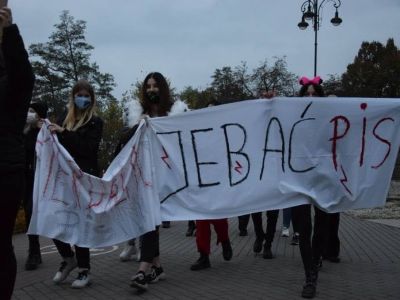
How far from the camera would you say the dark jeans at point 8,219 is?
3293mm

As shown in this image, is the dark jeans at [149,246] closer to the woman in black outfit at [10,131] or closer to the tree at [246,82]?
the woman in black outfit at [10,131]

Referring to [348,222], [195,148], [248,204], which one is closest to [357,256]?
[248,204]

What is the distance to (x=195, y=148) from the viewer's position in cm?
577

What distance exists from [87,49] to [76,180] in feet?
232

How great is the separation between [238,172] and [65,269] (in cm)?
202

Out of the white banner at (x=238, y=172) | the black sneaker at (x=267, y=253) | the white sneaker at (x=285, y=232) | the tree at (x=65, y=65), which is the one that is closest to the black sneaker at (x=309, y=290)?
the white banner at (x=238, y=172)

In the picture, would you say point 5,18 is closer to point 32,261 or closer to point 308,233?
point 308,233

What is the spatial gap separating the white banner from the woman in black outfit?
6.77ft

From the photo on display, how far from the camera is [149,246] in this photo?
212 inches

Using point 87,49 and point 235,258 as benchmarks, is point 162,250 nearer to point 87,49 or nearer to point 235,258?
point 235,258

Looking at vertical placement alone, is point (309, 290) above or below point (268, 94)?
below

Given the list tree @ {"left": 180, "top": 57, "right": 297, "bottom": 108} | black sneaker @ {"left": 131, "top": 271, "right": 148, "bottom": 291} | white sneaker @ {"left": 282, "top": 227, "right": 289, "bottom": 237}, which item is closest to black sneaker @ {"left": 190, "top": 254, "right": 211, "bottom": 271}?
black sneaker @ {"left": 131, "top": 271, "right": 148, "bottom": 291}

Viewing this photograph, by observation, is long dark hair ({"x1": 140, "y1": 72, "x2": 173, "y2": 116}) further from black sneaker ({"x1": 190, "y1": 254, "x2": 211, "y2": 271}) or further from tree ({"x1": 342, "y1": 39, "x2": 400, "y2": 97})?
tree ({"x1": 342, "y1": 39, "x2": 400, "y2": 97})

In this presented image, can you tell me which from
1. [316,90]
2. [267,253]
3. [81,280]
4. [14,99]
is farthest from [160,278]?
[14,99]
